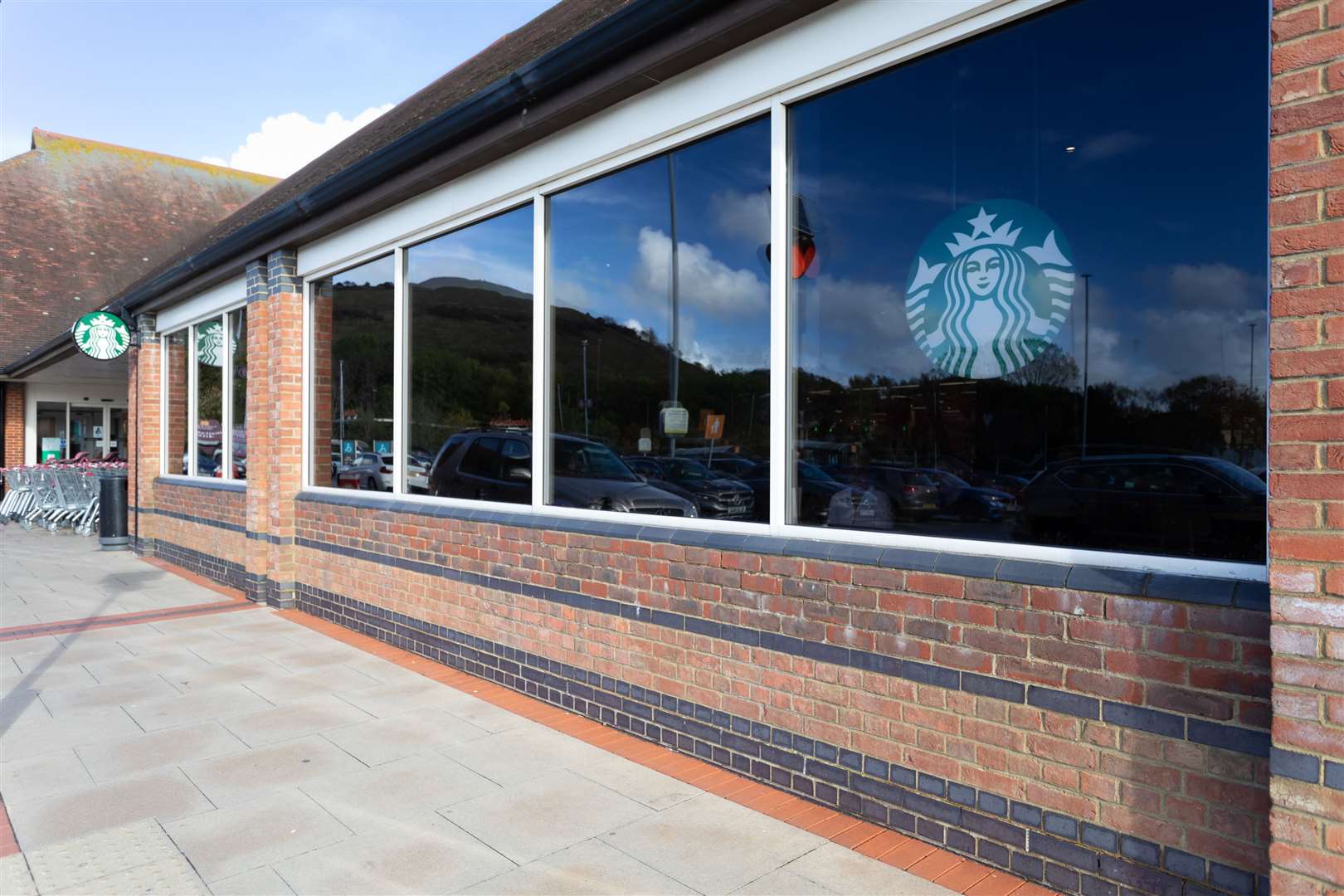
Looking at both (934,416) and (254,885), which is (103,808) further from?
(934,416)

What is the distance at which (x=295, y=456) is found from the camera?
8688mm

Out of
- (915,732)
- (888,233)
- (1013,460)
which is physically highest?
(888,233)

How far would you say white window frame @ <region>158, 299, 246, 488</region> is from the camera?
10586mm

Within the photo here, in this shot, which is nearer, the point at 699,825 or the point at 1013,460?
the point at 1013,460

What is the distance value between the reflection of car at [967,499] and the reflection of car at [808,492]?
0.48 meters

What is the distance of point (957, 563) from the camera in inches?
135

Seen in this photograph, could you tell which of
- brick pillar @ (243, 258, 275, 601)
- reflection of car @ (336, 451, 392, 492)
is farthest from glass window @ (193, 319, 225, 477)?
reflection of car @ (336, 451, 392, 492)

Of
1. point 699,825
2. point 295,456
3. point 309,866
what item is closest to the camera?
point 309,866

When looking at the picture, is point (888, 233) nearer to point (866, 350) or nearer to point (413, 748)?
point (866, 350)

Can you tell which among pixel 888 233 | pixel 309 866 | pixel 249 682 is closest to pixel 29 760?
pixel 249 682

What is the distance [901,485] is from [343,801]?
284cm

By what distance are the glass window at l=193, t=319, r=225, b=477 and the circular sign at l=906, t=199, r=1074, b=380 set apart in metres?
9.47

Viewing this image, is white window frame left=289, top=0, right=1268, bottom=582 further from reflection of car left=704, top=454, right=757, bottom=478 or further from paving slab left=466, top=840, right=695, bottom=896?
paving slab left=466, top=840, right=695, bottom=896

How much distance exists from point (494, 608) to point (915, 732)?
3203mm
